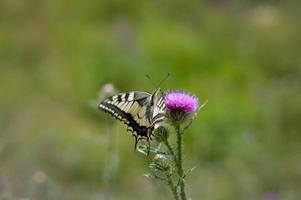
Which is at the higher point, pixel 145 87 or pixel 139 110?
pixel 145 87

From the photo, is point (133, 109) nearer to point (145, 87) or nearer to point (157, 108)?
point (157, 108)

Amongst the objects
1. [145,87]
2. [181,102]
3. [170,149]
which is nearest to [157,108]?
[181,102]

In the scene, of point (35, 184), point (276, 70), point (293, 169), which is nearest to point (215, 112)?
point (293, 169)

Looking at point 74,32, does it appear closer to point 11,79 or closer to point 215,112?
point 11,79

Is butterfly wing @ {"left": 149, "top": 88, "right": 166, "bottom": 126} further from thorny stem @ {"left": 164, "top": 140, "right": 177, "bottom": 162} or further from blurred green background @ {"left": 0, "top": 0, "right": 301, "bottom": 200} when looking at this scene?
blurred green background @ {"left": 0, "top": 0, "right": 301, "bottom": 200}

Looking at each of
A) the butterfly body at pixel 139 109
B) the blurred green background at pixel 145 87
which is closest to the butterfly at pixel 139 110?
the butterfly body at pixel 139 109

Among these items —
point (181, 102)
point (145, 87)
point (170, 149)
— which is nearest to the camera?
point (170, 149)

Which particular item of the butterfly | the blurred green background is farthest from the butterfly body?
the blurred green background
